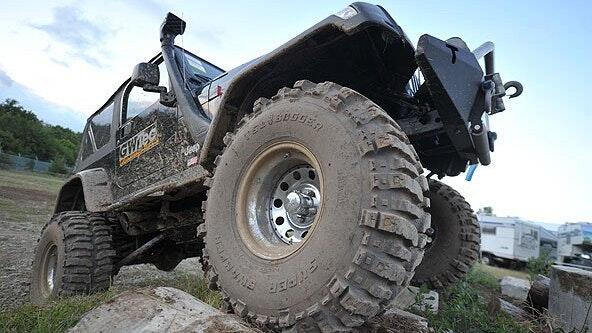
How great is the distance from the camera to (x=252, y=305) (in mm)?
1947

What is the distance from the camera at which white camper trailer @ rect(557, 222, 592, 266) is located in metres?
15.7

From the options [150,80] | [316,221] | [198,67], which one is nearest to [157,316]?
[316,221]

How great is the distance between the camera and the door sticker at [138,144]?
12.8 ft

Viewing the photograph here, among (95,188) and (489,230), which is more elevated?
(95,188)

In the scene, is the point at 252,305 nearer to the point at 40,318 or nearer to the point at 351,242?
the point at 351,242

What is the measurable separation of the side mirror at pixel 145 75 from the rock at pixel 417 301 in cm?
277

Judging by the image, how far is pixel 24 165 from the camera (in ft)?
130

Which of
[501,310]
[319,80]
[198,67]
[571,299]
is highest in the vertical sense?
[198,67]

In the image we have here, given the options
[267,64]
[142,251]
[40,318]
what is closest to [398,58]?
[267,64]

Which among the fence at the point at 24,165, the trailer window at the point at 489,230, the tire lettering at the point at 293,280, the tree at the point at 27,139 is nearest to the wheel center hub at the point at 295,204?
the tire lettering at the point at 293,280

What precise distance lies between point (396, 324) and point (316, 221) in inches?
38.6

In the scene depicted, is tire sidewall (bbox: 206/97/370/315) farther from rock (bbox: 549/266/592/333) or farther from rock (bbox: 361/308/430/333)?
rock (bbox: 549/266/592/333)

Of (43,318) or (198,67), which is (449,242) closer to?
(198,67)

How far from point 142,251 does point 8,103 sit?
7282 cm
